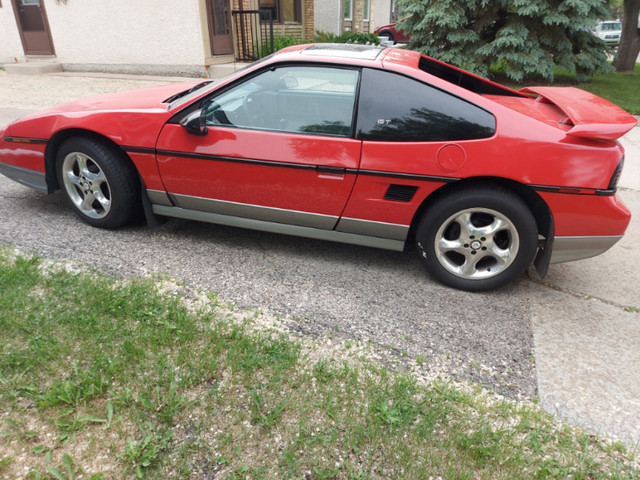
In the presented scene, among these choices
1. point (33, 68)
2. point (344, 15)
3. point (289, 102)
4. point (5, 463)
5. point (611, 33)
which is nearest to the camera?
point (5, 463)

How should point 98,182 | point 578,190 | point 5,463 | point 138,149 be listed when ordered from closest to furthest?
point 5,463
point 578,190
point 138,149
point 98,182

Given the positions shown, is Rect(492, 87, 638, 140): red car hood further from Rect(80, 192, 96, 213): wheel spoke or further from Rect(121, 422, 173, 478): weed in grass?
Rect(80, 192, 96, 213): wheel spoke

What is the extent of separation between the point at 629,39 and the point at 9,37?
18118 millimetres

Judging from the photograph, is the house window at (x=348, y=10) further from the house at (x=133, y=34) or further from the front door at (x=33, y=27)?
the front door at (x=33, y=27)

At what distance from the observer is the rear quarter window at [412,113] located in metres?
2.95

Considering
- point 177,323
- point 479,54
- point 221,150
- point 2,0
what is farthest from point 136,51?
point 177,323

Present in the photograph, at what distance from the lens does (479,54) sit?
35.8 feet

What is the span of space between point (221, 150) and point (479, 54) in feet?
31.2

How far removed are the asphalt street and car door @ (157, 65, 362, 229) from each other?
0.43 metres

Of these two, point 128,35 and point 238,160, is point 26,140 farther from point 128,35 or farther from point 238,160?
point 128,35

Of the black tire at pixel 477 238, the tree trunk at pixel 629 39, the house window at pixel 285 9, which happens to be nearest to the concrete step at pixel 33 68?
the house window at pixel 285 9

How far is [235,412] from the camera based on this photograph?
2135 millimetres

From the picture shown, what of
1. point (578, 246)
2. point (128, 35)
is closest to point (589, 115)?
point (578, 246)

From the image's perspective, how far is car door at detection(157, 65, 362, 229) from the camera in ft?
10.3
